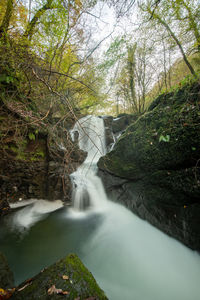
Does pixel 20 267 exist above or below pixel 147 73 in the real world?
below

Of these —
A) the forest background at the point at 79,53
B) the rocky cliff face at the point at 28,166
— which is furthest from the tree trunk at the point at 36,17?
the rocky cliff face at the point at 28,166

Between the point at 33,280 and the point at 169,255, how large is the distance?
8.53 feet

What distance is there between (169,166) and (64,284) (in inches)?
100

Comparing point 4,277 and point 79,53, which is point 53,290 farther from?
point 79,53

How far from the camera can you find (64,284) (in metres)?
1.19

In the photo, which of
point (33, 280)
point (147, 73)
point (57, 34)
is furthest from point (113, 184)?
point (147, 73)

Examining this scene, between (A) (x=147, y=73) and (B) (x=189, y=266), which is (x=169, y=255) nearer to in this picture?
(B) (x=189, y=266)

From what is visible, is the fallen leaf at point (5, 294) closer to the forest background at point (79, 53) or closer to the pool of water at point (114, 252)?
the pool of water at point (114, 252)

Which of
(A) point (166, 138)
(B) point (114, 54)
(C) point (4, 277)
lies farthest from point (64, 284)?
(B) point (114, 54)

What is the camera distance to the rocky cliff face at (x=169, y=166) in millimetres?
2090

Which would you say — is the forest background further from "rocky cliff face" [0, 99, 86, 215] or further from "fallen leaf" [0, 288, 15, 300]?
"fallen leaf" [0, 288, 15, 300]

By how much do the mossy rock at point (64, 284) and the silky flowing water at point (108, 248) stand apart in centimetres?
120

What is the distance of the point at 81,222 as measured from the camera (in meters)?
3.83

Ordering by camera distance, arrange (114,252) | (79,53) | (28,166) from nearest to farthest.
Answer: (114,252) → (28,166) → (79,53)
